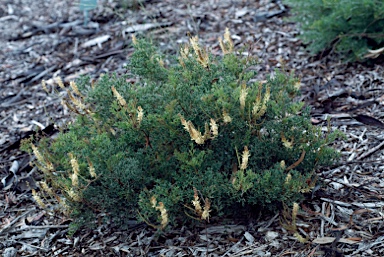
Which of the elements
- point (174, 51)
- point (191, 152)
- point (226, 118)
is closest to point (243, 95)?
point (226, 118)

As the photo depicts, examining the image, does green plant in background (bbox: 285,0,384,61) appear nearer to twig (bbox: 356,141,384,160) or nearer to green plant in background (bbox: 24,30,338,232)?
twig (bbox: 356,141,384,160)

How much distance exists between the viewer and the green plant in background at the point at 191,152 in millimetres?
2453

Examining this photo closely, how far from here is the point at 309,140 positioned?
266 centimetres

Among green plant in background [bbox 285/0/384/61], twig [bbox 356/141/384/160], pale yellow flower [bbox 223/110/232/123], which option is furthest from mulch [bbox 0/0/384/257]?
pale yellow flower [bbox 223/110/232/123]

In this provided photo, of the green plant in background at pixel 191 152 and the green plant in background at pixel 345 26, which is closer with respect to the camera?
the green plant in background at pixel 191 152

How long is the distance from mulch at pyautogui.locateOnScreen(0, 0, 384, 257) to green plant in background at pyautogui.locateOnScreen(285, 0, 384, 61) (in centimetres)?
16

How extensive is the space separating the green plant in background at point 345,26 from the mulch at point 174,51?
162 millimetres

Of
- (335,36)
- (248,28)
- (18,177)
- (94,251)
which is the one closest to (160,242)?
(94,251)

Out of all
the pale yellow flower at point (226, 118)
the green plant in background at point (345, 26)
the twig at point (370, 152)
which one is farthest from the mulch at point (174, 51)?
the pale yellow flower at point (226, 118)

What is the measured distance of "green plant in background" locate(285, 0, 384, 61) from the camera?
393 centimetres

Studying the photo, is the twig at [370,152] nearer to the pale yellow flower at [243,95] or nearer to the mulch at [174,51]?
the mulch at [174,51]

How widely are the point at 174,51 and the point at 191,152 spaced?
2560 mm

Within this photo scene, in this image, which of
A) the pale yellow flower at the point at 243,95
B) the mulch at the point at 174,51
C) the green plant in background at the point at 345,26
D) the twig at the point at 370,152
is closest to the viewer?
the pale yellow flower at the point at 243,95

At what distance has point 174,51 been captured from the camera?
4.88 meters
